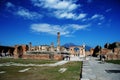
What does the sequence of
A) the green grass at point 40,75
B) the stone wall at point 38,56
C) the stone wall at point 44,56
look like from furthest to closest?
the stone wall at point 38,56 < the stone wall at point 44,56 < the green grass at point 40,75

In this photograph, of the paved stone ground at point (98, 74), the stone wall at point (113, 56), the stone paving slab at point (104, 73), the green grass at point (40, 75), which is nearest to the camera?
the paved stone ground at point (98, 74)

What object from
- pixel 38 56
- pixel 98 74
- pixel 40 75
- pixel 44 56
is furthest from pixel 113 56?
pixel 40 75

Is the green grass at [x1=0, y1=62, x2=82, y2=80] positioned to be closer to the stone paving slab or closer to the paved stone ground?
the paved stone ground

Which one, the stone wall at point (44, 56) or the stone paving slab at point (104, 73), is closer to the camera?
the stone paving slab at point (104, 73)

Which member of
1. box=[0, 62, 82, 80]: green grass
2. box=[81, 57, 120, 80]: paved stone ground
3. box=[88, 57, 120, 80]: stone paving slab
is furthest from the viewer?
box=[88, 57, 120, 80]: stone paving slab

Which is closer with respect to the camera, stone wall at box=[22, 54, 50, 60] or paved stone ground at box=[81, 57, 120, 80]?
paved stone ground at box=[81, 57, 120, 80]

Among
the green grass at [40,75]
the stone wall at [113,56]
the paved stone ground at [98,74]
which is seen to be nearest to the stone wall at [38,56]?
the stone wall at [113,56]

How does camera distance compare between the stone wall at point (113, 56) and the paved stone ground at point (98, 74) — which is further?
the stone wall at point (113, 56)

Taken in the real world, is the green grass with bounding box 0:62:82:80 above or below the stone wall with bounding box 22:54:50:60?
below

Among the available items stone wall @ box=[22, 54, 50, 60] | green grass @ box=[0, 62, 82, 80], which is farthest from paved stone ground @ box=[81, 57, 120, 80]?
stone wall @ box=[22, 54, 50, 60]

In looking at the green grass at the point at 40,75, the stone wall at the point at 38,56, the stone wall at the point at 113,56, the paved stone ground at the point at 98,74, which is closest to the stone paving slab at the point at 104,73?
the paved stone ground at the point at 98,74

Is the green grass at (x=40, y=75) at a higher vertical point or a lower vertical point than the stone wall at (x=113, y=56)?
lower

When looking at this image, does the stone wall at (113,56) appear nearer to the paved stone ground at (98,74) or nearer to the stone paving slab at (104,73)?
the stone paving slab at (104,73)

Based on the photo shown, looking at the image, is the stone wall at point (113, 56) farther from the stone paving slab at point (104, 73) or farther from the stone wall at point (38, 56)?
the stone paving slab at point (104, 73)
